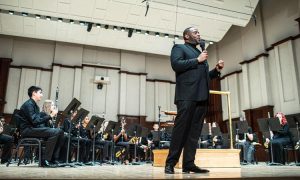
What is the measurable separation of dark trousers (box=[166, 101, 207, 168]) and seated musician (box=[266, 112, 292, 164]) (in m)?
4.89

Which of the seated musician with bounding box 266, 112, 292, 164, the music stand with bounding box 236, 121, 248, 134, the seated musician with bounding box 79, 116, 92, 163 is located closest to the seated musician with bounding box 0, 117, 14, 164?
the seated musician with bounding box 79, 116, 92, 163

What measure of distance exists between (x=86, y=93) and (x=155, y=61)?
4000mm

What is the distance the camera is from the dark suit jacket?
8.81ft

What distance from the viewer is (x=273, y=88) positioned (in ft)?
33.7

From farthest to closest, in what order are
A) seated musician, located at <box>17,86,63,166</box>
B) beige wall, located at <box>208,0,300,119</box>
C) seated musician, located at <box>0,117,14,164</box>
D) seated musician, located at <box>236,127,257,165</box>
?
beige wall, located at <box>208,0,300,119</box> < seated musician, located at <box>236,127,257,165</box> < seated musician, located at <box>0,117,14,164</box> < seated musician, located at <box>17,86,63,166</box>

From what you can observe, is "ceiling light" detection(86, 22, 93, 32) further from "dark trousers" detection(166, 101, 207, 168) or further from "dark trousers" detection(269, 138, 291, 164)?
"dark trousers" detection(166, 101, 207, 168)

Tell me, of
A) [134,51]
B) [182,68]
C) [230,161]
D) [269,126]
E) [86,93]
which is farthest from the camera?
[134,51]

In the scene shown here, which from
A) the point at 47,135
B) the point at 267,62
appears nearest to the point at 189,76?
the point at 47,135

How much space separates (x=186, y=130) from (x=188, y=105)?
10.1 inches

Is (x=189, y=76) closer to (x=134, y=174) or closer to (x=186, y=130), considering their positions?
(x=186, y=130)

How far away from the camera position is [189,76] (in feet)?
8.98

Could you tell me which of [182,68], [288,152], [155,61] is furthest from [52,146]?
[155,61]

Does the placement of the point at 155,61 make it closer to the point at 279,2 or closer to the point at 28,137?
the point at 279,2

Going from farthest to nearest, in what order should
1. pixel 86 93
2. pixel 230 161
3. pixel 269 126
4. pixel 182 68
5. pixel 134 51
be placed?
pixel 134 51
pixel 86 93
pixel 269 126
pixel 230 161
pixel 182 68
